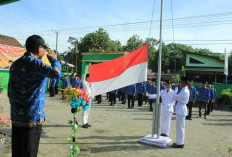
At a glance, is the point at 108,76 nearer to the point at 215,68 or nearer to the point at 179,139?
the point at 179,139

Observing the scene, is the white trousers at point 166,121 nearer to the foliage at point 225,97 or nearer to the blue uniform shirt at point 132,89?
the blue uniform shirt at point 132,89

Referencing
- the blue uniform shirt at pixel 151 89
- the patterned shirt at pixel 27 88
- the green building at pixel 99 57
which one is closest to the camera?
the patterned shirt at pixel 27 88

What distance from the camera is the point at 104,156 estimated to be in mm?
4980

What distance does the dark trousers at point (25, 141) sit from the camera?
244 centimetres

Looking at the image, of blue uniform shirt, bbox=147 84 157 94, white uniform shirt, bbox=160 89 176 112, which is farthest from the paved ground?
blue uniform shirt, bbox=147 84 157 94

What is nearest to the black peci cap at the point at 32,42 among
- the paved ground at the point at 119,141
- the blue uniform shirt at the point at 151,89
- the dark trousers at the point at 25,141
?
the dark trousers at the point at 25,141

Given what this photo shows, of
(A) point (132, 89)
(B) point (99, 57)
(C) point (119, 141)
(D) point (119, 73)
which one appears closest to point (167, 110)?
(C) point (119, 141)

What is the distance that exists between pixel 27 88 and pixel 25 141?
62 cm

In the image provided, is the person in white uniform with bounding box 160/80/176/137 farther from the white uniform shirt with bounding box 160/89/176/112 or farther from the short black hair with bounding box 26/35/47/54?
the short black hair with bounding box 26/35/47/54

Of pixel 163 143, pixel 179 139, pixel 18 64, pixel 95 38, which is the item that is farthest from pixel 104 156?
pixel 95 38

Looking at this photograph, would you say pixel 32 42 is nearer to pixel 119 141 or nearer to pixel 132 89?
pixel 119 141

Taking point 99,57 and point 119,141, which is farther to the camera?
point 99,57

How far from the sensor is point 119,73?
20.1 feet

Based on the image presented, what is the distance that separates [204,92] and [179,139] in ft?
22.9
